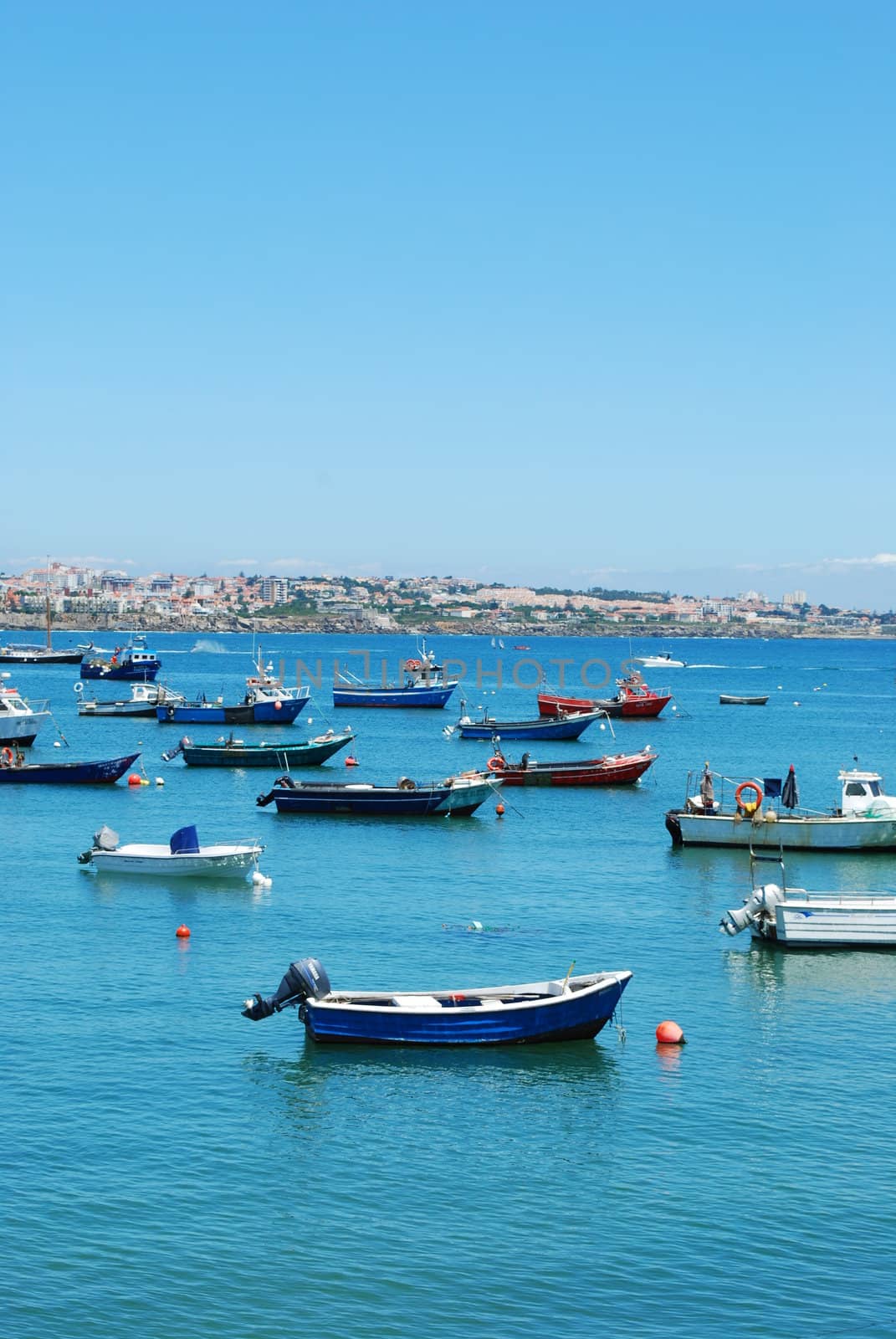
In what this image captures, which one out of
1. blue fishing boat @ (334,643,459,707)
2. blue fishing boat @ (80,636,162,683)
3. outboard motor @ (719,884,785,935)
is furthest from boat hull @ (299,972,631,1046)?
blue fishing boat @ (80,636,162,683)

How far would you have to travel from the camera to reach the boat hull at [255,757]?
267 feet

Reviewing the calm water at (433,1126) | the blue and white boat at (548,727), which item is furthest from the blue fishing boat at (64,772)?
the blue and white boat at (548,727)

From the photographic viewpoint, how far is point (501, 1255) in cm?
2141

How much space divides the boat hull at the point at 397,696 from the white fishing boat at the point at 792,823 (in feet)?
241

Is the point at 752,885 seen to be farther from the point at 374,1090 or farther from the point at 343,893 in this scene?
the point at 374,1090

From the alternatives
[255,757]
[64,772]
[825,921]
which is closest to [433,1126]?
[825,921]

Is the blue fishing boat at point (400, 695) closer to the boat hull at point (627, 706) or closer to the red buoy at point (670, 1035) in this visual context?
the boat hull at point (627, 706)

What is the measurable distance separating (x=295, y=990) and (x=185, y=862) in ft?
57.0

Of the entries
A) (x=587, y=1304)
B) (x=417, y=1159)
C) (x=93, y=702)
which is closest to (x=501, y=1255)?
(x=587, y=1304)

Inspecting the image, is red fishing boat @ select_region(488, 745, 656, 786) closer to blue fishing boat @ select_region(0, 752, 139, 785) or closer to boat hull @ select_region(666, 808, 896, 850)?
blue fishing boat @ select_region(0, 752, 139, 785)

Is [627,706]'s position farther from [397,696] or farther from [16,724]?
[16,724]

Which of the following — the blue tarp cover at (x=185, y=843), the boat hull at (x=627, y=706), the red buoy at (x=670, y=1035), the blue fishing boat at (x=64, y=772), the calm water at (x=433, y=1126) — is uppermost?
the boat hull at (x=627, y=706)

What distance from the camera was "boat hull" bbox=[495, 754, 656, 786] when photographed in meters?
74.2

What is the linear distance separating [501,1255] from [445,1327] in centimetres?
204
